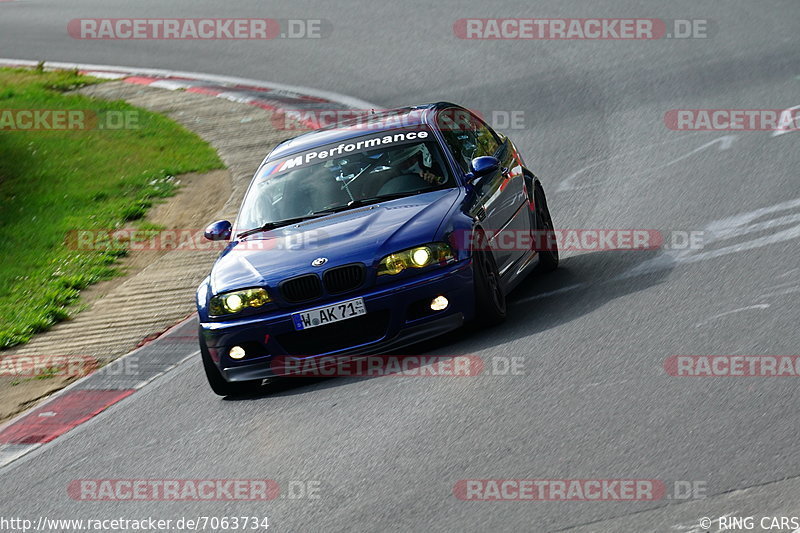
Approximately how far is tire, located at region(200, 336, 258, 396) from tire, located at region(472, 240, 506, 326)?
1.69 meters

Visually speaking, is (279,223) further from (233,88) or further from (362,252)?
(233,88)

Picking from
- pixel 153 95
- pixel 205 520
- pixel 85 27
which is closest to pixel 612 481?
pixel 205 520

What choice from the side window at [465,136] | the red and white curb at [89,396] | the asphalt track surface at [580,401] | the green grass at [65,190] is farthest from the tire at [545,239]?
the green grass at [65,190]

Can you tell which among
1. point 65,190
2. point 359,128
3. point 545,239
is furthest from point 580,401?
point 65,190

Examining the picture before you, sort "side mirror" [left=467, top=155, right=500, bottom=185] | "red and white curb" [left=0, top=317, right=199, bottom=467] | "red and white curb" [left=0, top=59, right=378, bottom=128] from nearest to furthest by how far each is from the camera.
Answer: "red and white curb" [left=0, top=317, right=199, bottom=467], "side mirror" [left=467, top=155, right=500, bottom=185], "red and white curb" [left=0, top=59, right=378, bottom=128]

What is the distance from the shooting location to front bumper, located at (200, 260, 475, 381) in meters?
8.47

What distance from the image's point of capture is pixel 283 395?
8703 millimetres

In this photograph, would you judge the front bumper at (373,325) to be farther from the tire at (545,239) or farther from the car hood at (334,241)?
the tire at (545,239)

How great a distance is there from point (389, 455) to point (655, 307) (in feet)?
8.88

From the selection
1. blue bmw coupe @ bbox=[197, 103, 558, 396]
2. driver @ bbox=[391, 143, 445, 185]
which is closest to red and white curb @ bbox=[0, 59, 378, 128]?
blue bmw coupe @ bbox=[197, 103, 558, 396]

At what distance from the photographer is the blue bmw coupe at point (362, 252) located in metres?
8.51

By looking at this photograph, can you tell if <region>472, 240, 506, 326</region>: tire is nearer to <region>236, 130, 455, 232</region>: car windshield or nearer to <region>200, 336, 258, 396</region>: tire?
<region>236, 130, 455, 232</region>: car windshield

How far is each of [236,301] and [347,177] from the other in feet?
4.99

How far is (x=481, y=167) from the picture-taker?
375 inches
